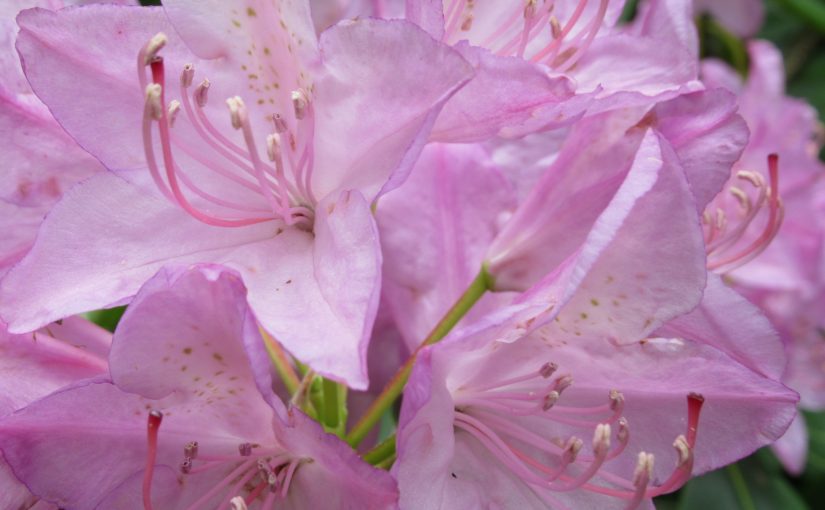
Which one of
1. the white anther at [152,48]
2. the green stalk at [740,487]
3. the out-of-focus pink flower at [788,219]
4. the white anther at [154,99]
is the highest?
the white anther at [152,48]

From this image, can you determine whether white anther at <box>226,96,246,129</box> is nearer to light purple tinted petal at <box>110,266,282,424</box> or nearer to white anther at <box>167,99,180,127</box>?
white anther at <box>167,99,180,127</box>

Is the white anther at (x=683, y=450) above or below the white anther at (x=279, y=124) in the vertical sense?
below

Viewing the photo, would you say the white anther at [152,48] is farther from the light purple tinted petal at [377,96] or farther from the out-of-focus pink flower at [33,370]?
the out-of-focus pink flower at [33,370]

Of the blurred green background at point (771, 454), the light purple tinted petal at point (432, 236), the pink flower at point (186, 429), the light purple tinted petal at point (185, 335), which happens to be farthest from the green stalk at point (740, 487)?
the light purple tinted petal at point (185, 335)

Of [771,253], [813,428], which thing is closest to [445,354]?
[771,253]

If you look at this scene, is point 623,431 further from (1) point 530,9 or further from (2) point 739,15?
(2) point 739,15
